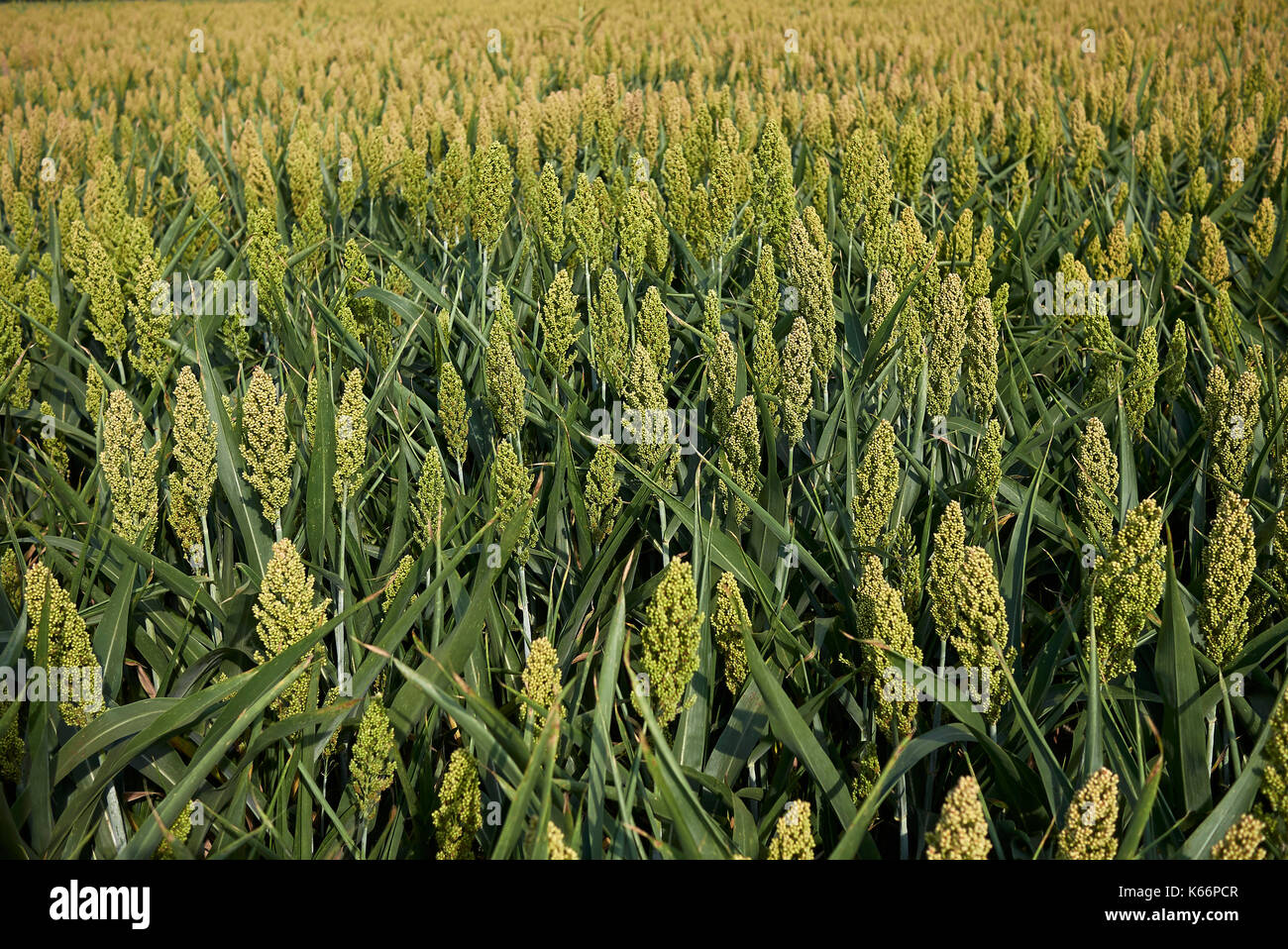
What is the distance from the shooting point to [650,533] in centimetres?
219

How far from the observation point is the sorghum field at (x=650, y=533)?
137 cm

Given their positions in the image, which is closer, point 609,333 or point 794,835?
point 794,835

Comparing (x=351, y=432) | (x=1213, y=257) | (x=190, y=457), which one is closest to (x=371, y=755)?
(x=351, y=432)

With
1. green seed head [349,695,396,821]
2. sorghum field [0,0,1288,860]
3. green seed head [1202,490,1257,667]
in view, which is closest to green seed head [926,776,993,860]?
sorghum field [0,0,1288,860]

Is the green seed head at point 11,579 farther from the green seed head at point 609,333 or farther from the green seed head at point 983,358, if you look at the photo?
the green seed head at point 983,358

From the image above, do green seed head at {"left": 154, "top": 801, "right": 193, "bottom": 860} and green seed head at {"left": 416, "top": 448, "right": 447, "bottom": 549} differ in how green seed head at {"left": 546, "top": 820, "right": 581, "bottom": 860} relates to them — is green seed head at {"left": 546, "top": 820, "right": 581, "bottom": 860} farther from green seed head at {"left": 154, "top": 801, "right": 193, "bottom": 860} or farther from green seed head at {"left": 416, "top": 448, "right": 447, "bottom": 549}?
green seed head at {"left": 416, "top": 448, "right": 447, "bottom": 549}

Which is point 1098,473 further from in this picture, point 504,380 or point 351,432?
point 351,432

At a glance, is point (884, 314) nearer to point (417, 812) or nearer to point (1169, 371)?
point (1169, 371)

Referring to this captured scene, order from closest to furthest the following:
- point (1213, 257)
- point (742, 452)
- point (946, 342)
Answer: point (742, 452), point (946, 342), point (1213, 257)

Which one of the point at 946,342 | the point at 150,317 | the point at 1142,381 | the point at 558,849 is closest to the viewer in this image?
the point at 558,849

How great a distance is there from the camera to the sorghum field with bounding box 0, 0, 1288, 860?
137cm

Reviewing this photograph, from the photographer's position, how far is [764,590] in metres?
1.83

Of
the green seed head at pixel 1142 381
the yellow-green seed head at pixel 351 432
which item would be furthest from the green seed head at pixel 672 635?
the green seed head at pixel 1142 381

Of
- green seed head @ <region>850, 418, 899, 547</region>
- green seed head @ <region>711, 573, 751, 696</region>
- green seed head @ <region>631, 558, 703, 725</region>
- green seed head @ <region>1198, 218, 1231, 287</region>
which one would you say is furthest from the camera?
green seed head @ <region>1198, 218, 1231, 287</region>
